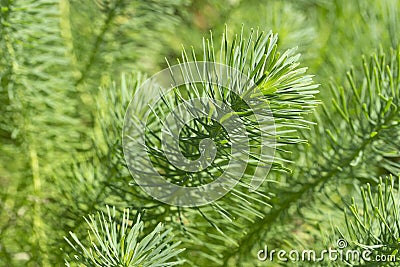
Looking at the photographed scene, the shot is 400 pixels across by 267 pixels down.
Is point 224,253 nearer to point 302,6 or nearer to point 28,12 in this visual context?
point 28,12

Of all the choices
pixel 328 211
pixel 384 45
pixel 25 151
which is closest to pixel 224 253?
pixel 328 211

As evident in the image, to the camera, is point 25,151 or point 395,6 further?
point 395,6

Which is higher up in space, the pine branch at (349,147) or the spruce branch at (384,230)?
the pine branch at (349,147)

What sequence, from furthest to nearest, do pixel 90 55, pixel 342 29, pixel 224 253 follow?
pixel 342 29 < pixel 90 55 < pixel 224 253

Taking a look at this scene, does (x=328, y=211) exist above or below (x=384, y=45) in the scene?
below

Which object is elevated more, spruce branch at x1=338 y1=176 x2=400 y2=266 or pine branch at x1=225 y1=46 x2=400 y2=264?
pine branch at x1=225 y1=46 x2=400 y2=264

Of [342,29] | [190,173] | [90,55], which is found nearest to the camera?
[190,173]

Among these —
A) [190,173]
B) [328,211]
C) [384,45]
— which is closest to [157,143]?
[190,173]

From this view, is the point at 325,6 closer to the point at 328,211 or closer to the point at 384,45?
the point at 384,45

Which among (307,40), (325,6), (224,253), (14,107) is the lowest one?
(224,253)
